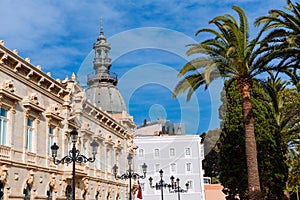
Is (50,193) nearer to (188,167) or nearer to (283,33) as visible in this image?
(283,33)

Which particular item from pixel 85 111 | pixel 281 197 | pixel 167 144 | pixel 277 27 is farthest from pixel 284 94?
pixel 167 144

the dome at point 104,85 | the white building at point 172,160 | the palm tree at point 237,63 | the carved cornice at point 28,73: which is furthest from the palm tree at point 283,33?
the white building at point 172,160

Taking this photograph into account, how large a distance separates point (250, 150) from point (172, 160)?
144 ft

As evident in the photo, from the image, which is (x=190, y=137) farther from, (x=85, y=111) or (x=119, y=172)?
(x=85, y=111)

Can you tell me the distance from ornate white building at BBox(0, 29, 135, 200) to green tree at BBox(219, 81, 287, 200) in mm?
10119

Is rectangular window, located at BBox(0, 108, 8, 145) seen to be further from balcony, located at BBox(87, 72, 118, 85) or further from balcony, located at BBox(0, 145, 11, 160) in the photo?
balcony, located at BBox(87, 72, 118, 85)

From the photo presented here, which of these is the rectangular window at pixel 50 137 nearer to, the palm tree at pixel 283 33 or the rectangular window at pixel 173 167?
the palm tree at pixel 283 33

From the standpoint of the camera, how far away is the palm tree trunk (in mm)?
19922

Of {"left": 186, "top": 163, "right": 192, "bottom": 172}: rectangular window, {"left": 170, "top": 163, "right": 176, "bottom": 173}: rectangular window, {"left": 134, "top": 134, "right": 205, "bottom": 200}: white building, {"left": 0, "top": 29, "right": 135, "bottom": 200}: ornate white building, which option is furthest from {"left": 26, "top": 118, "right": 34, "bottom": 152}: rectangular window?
{"left": 186, "top": 163, "right": 192, "bottom": 172}: rectangular window

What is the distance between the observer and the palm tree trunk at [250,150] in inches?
784

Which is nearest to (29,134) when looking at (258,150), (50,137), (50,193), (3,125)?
(50,137)

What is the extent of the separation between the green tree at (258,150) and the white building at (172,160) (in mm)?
29759

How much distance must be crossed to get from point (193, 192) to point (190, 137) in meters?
8.62

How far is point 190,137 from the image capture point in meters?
60.8
